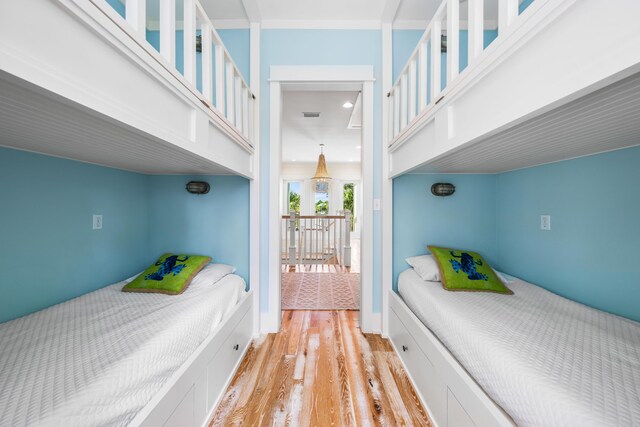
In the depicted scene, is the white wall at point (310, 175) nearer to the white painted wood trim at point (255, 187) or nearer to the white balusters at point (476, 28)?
the white painted wood trim at point (255, 187)

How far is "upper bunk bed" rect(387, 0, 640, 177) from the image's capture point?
21.0 inches

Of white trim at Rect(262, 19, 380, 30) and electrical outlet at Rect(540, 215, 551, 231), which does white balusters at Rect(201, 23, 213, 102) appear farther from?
electrical outlet at Rect(540, 215, 551, 231)

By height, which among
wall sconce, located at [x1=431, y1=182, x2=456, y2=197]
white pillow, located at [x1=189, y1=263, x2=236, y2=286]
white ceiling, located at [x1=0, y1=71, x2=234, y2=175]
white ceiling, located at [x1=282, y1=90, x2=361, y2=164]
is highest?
white ceiling, located at [x1=282, y1=90, x2=361, y2=164]

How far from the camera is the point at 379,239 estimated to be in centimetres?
226

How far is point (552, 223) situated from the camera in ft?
5.67

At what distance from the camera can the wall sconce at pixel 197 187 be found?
84.5 inches

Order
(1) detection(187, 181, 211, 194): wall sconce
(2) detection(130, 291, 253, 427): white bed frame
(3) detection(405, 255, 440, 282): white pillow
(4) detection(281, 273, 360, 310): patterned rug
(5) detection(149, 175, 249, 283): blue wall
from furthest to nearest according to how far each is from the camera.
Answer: (4) detection(281, 273, 360, 310): patterned rug → (5) detection(149, 175, 249, 283): blue wall → (1) detection(187, 181, 211, 194): wall sconce → (3) detection(405, 255, 440, 282): white pillow → (2) detection(130, 291, 253, 427): white bed frame

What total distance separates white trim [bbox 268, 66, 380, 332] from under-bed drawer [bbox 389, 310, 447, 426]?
1.36 ft

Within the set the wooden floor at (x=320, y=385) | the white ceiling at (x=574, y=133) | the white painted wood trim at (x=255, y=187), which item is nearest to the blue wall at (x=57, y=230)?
the white painted wood trim at (x=255, y=187)

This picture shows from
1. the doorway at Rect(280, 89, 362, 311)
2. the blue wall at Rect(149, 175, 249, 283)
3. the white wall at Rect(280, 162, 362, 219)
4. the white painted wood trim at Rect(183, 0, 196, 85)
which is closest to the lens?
the white painted wood trim at Rect(183, 0, 196, 85)

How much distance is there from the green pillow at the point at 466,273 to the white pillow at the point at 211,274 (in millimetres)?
1728

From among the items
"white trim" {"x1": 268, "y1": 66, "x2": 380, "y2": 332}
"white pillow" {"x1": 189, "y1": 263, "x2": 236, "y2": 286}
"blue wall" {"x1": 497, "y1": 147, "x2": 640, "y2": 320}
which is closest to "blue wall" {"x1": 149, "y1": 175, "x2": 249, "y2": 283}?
"white pillow" {"x1": 189, "y1": 263, "x2": 236, "y2": 286}

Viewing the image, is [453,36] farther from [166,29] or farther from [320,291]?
[320,291]

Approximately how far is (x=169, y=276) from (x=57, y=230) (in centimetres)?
69
